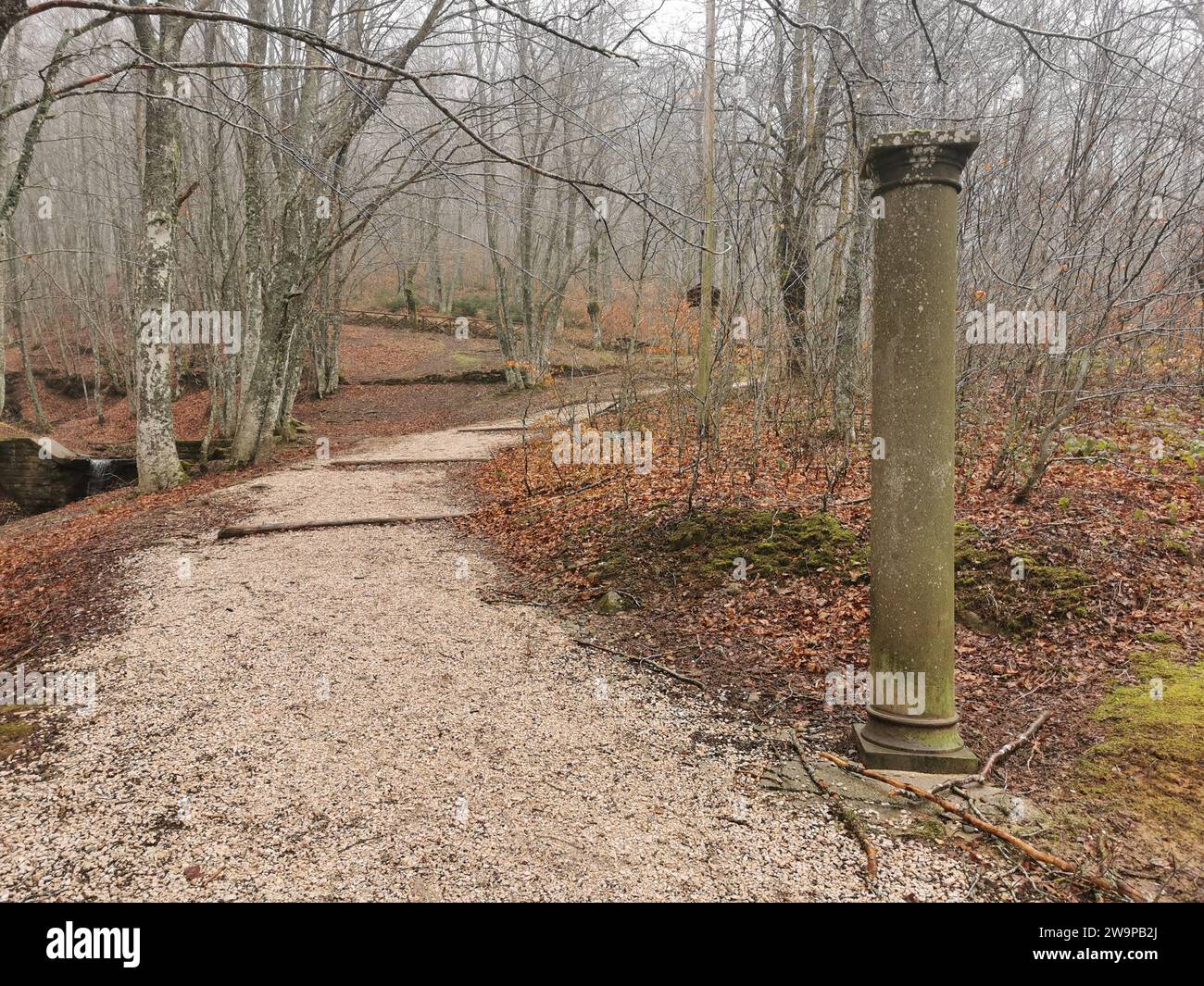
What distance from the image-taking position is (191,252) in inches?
667

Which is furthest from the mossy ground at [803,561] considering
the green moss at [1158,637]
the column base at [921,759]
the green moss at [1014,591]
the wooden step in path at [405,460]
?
the wooden step in path at [405,460]

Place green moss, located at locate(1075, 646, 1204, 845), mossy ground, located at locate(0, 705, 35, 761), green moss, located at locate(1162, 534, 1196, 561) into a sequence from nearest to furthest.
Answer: green moss, located at locate(1075, 646, 1204, 845), mossy ground, located at locate(0, 705, 35, 761), green moss, located at locate(1162, 534, 1196, 561)

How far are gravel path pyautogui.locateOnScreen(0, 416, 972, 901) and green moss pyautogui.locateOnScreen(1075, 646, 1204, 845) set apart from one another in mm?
908

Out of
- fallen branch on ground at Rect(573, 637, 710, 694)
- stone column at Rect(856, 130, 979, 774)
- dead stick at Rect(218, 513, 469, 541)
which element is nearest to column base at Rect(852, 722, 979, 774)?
stone column at Rect(856, 130, 979, 774)

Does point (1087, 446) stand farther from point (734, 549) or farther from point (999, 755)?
point (999, 755)

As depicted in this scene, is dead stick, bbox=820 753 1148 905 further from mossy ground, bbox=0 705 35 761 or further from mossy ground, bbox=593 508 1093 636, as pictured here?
mossy ground, bbox=0 705 35 761

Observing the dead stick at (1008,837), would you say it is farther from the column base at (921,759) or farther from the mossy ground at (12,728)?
the mossy ground at (12,728)

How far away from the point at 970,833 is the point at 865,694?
1.26 metres

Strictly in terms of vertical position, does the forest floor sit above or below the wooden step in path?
below

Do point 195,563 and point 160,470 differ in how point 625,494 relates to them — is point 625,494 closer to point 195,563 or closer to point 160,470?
point 195,563

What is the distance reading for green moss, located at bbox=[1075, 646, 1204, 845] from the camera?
2838 millimetres

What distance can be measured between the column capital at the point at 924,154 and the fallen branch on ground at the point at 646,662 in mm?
→ 2796

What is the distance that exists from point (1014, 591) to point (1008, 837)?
2272 millimetres
